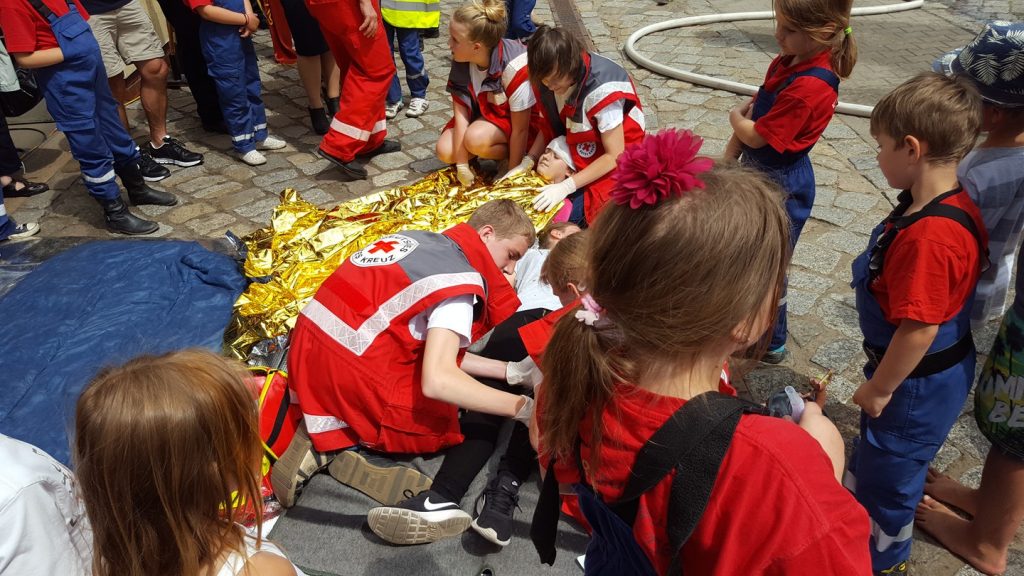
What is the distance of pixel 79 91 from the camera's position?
404 centimetres

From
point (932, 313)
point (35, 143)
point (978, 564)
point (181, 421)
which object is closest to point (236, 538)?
point (181, 421)

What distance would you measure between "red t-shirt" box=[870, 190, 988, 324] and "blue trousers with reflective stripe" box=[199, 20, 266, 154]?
14.6ft

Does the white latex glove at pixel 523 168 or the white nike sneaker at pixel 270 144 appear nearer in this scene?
the white latex glove at pixel 523 168

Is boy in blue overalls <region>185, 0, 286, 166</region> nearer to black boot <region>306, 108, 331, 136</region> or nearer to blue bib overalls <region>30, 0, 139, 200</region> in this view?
black boot <region>306, 108, 331, 136</region>

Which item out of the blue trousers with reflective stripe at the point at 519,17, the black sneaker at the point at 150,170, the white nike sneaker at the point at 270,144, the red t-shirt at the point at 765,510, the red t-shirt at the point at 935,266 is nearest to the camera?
the red t-shirt at the point at 765,510

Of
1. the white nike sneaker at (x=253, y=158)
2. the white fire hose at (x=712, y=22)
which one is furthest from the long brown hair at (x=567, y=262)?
the white fire hose at (x=712, y=22)

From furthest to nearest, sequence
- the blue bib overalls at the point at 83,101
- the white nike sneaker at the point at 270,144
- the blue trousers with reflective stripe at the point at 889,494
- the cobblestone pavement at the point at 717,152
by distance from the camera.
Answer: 1. the white nike sneaker at the point at 270,144
2. the blue bib overalls at the point at 83,101
3. the cobblestone pavement at the point at 717,152
4. the blue trousers with reflective stripe at the point at 889,494

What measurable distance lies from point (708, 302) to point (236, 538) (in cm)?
97

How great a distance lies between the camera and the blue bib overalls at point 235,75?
4.89 m

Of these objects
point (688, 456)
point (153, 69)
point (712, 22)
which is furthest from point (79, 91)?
point (712, 22)

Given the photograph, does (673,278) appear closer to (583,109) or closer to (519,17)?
(583,109)

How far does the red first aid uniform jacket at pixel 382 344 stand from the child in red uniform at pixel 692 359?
47.9 inches

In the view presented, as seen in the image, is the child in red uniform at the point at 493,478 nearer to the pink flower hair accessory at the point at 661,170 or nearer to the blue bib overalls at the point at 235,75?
the pink flower hair accessory at the point at 661,170

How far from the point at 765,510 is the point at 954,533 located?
6.27 ft
